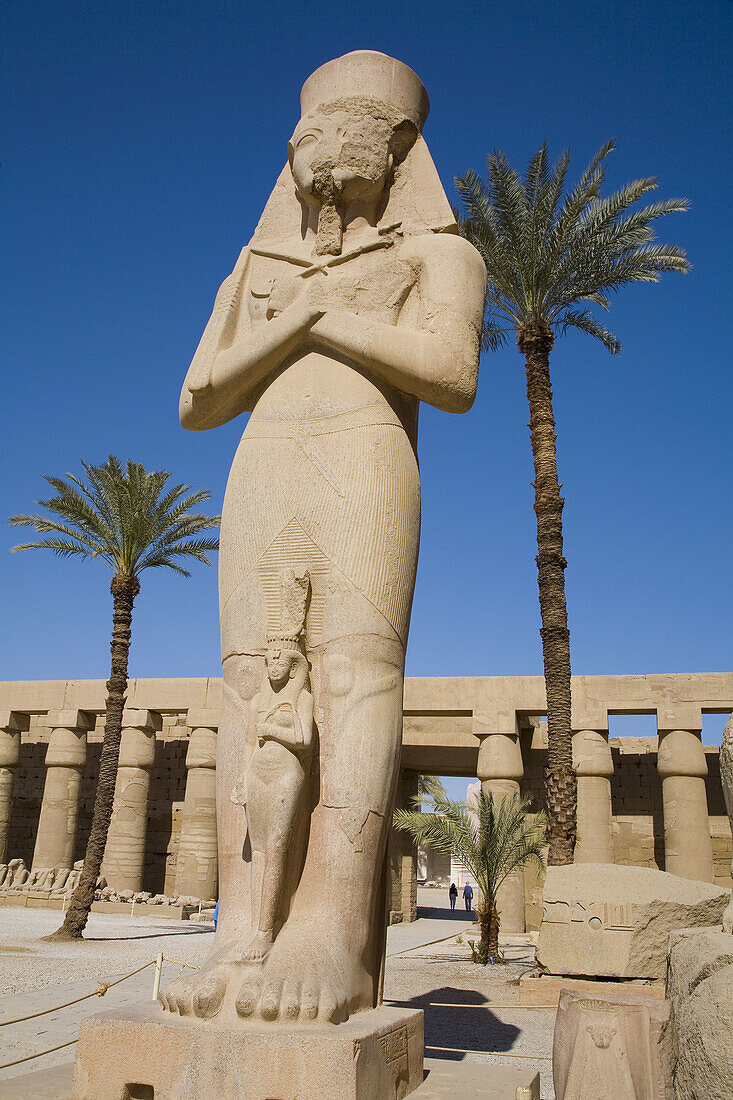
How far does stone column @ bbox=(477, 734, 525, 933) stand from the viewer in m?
14.6

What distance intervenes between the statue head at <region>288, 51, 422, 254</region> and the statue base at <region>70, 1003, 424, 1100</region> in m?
2.61

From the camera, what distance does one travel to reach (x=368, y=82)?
350cm

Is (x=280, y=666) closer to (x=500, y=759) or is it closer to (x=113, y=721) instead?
(x=113, y=721)

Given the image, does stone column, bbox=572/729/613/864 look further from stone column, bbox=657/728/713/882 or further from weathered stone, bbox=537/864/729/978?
weathered stone, bbox=537/864/729/978

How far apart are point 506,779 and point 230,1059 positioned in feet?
43.8

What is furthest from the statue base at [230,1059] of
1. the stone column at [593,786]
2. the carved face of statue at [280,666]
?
the stone column at [593,786]

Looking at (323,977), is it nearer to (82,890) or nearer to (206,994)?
(206,994)

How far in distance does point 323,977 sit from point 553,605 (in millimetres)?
9023

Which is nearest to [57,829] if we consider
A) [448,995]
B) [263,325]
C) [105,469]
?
[105,469]

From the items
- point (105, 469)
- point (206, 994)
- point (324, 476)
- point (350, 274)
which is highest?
point (105, 469)

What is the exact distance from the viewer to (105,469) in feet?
47.3

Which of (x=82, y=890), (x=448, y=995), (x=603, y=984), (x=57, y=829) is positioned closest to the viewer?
(x=603, y=984)

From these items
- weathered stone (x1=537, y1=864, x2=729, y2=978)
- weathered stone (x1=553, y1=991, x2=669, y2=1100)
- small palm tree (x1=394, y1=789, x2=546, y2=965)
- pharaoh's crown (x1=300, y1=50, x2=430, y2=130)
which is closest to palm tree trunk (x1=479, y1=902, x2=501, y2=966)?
small palm tree (x1=394, y1=789, x2=546, y2=965)

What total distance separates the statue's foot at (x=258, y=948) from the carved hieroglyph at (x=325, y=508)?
1 centimetres
